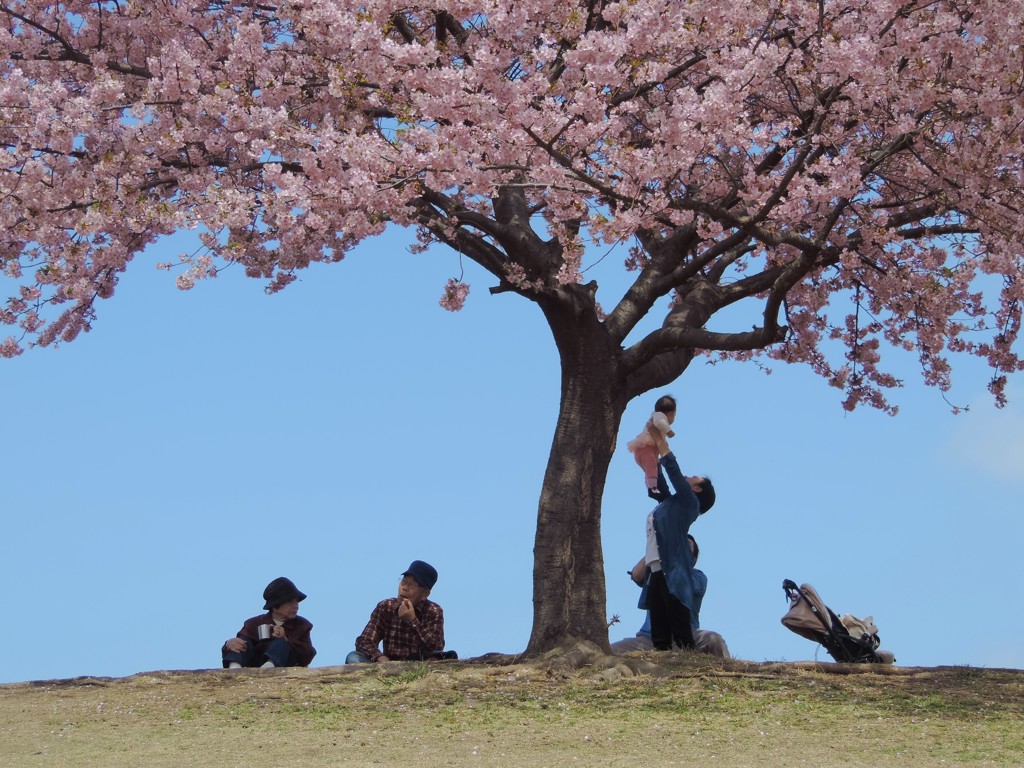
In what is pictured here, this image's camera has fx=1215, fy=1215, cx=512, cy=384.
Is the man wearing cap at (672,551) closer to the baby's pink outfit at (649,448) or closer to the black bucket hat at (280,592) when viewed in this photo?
the baby's pink outfit at (649,448)

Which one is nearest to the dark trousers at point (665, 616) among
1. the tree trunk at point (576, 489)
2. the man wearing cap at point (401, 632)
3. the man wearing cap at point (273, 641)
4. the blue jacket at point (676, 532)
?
the blue jacket at point (676, 532)

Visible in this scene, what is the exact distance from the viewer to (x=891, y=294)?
13828mm

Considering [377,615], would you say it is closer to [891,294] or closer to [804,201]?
[804,201]

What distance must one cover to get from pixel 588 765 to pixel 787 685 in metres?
3.59

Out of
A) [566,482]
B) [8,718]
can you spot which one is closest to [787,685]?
[566,482]

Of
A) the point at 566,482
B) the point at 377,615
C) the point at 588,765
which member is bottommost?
the point at 588,765

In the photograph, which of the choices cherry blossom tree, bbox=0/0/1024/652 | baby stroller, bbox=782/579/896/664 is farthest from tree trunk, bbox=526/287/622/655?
baby stroller, bbox=782/579/896/664

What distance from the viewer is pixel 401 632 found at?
40.1ft

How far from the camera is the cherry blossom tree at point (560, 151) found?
10.2 meters

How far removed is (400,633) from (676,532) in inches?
118

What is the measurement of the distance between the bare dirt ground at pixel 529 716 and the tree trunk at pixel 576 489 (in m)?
0.53

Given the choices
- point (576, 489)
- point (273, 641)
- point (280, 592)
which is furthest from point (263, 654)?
point (576, 489)

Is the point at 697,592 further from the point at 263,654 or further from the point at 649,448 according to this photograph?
the point at 263,654

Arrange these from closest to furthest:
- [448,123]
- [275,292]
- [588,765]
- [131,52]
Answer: [588,765] → [448,123] → [131,52] → [275,292]
